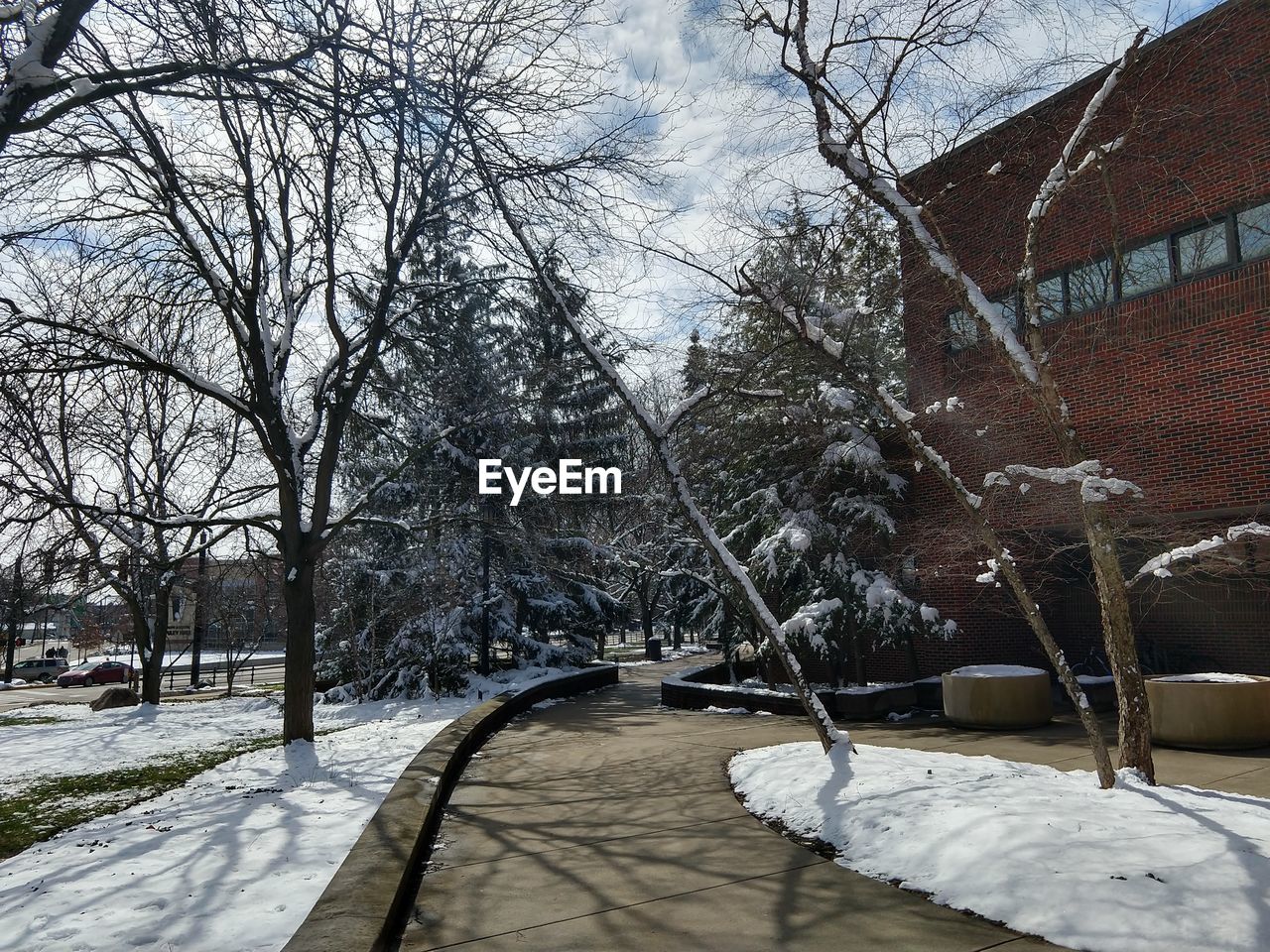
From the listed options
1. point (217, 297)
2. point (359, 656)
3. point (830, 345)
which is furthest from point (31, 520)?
point (359, 656)

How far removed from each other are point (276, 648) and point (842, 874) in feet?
287

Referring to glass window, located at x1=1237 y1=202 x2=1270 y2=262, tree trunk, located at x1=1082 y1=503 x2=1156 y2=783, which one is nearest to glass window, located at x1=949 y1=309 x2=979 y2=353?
glass window, located at x1=1237 y1=202 x2=1270 y2=262

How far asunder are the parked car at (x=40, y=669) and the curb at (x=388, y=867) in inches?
1908

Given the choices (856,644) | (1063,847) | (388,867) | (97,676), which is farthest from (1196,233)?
(97,676)

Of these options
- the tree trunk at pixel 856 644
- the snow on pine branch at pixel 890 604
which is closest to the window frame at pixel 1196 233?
the snow on pine branch at pixel 890 604

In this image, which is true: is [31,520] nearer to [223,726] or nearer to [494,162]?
[494,162]

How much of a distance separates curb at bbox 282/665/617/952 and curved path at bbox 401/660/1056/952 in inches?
5.4

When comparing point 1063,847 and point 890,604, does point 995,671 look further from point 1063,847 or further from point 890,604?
point 1063,847

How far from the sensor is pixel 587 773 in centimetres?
924

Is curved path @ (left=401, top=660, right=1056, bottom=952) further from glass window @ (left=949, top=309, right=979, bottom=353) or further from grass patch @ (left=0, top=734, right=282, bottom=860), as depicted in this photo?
glass window @ (left=949, top=309, right=979, bottom=353)

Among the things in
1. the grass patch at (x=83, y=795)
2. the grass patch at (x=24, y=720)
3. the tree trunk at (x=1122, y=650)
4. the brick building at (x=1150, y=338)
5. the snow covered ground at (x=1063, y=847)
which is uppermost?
the brick building at (x=1150, y=338)

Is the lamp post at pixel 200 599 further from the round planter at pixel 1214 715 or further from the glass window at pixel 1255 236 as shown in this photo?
the glass window at pixel 1255 236

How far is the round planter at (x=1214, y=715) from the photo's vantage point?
8828 millimetres

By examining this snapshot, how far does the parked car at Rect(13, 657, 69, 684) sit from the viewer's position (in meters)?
47.3
